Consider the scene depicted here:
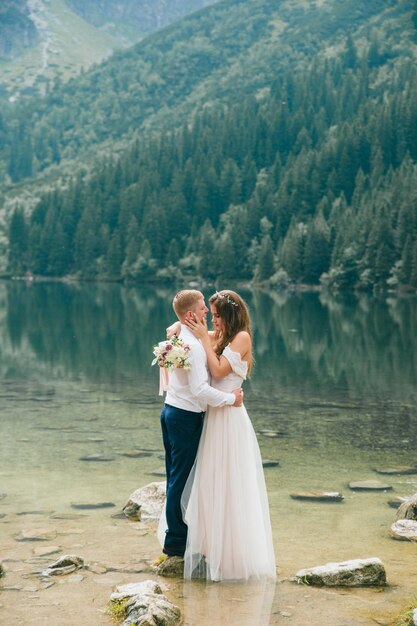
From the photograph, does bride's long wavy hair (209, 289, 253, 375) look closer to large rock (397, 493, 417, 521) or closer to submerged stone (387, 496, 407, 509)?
large rock (397, 493, 417, 521)

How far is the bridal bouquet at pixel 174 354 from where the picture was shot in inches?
398

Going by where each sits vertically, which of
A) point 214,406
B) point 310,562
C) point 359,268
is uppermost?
point 359,268

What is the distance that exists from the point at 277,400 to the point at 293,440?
7.01 m

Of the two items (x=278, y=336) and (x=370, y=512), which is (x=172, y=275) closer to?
(x=278, y=336)

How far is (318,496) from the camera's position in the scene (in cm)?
1511

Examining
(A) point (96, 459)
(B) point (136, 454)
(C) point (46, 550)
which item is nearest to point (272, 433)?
(B) point (136, 454)

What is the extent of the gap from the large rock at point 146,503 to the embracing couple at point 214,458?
8.93 ft

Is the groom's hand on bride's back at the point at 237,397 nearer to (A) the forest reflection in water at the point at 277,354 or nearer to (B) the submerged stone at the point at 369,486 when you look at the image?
(B) the submerged stone at the point at 369,486

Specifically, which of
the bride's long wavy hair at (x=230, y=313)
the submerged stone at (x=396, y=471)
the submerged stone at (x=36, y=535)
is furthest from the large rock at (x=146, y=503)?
the submerged stone at (x=396, y=471)

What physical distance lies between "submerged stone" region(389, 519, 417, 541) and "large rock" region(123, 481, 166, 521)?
3549 mm

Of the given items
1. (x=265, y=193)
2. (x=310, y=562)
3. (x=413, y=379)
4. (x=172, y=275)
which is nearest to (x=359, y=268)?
(x=172, y=275)

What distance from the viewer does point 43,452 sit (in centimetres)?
1917

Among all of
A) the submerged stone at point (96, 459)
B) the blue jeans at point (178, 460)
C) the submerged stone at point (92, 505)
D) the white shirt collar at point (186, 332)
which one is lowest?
the submerged stone at point (92, 505)

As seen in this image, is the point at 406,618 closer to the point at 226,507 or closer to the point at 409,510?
the point at 226,507
